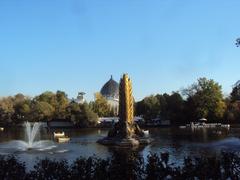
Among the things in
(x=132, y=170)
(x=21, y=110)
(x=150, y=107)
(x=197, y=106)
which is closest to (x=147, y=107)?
(x=150, y=107)

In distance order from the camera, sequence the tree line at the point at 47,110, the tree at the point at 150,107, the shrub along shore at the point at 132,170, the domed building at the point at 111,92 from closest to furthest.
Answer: the shrub along shore at the point at 132,170 < the tree line at the point at 47,110 < the tree at the point at 150,107 < the domed building at the point at 111,92

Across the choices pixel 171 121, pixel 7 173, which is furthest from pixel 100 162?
pixel 171 121

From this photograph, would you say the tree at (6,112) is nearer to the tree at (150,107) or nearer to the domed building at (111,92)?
the tree at (150,107)

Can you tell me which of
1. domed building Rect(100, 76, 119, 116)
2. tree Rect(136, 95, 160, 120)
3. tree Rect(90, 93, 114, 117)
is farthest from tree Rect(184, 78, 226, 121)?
domed building Rect(100, 76, 119, 116)

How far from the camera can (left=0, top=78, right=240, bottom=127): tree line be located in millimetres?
115938

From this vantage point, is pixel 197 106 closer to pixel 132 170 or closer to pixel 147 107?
pixel 147 107

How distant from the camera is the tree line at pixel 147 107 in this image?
380 feet

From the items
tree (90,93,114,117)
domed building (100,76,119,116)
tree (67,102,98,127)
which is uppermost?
domed building (100,76,119,116)

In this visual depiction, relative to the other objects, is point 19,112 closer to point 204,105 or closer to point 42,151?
point 204,105

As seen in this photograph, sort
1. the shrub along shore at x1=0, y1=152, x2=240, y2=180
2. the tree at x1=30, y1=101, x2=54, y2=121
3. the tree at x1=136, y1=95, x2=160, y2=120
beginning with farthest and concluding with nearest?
1. the tree at x1=30, y1=101, x2=54, y2=121
2. the tree at x1=136, y1=95, x2=160, y2=120
3. the shrub along shore at x1=0, y1=152, x2=240, y2=180

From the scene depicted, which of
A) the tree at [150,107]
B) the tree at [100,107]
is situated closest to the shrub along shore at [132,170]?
the tree at [150,107]

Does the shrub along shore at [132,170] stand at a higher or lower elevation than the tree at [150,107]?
lower

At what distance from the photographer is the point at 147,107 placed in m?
131

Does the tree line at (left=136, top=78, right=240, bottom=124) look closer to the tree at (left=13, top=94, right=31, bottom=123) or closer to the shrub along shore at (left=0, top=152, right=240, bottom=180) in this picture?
the tree at (left=13, top=94, right=31, bottom=123)
